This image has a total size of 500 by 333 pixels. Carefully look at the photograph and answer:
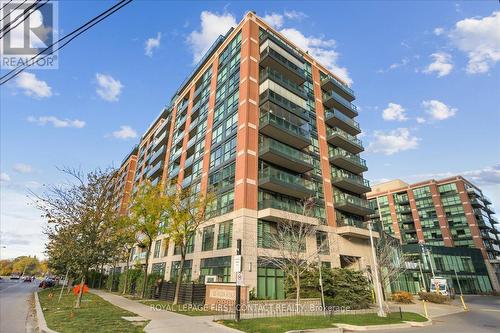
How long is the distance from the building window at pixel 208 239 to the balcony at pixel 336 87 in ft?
89.0

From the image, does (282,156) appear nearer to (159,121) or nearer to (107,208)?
(107,208)

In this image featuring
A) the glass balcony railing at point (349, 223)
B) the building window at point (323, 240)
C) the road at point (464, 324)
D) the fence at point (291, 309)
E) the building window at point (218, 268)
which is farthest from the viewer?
the glass balcony railing at point (349, 223)

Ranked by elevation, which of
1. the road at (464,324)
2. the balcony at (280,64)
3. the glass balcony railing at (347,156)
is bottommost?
the road at (464,324)

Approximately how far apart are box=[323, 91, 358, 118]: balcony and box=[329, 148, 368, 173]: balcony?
A: 23.6 ft

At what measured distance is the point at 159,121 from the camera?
62.3 metres

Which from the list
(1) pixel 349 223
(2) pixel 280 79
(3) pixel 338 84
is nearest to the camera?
(2) pixel 280 79

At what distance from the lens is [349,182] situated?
36.2 meters

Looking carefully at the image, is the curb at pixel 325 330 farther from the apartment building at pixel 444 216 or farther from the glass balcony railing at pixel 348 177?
the apartment building at pixel 444 216

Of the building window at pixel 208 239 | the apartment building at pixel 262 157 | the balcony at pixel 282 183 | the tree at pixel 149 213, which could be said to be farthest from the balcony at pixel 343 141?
the tree at pixel 149 213

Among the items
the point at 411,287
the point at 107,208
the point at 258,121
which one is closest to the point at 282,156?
the point at 258,121

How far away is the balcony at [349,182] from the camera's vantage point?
118ft

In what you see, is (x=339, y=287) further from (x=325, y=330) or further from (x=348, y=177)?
(x=348, y=177)

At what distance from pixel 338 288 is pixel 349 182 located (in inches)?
651

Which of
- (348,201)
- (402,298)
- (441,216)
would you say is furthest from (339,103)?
(441,216)
